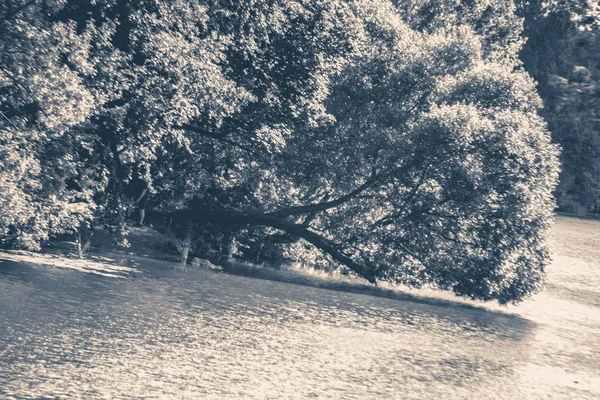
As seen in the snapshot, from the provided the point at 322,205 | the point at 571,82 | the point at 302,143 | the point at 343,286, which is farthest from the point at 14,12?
the point at 571,82

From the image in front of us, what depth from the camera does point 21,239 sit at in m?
26.2

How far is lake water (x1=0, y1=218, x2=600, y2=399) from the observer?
15.7 m

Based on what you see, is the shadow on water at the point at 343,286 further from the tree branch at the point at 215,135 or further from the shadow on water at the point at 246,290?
the tree branch at the point at 215,135

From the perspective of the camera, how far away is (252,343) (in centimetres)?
2052

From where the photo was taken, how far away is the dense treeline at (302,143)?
86.8 feet

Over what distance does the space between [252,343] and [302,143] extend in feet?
56.0

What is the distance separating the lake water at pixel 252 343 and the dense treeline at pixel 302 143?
2964 millimetres

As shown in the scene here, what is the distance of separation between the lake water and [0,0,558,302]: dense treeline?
9.72 ft

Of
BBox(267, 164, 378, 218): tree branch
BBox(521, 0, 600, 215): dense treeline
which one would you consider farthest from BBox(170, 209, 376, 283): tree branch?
BBox(521, 0, 600, 215): dense treeline

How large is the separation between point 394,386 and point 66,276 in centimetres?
1290

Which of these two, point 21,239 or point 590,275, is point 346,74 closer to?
point 21,239

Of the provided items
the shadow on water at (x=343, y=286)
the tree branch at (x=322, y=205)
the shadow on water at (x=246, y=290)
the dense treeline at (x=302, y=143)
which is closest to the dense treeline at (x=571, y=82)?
the dense treeline at (x=302, y=143)

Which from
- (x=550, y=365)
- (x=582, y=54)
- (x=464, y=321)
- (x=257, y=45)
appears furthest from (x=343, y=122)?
(x=582, y=54)

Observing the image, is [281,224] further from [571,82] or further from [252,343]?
[571,82]
